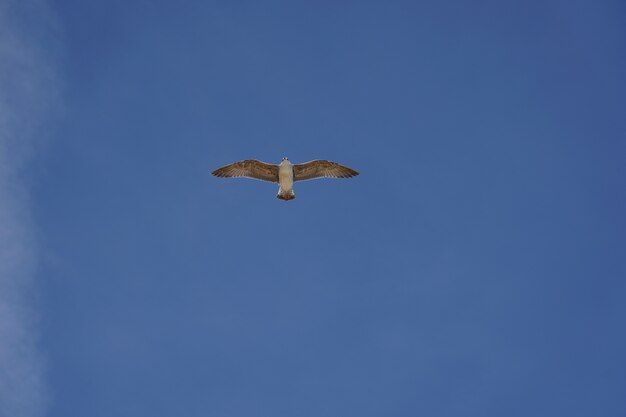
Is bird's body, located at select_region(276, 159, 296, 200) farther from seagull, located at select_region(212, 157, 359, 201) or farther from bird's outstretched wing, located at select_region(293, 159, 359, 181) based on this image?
bird's outstretched wing, located at select_region(293, 159, 359, 181)

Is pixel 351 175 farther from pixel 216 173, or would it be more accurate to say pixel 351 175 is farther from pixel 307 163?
pixel 216 173

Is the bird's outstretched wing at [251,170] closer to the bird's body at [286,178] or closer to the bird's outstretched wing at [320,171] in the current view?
the bird's body at [286,178]

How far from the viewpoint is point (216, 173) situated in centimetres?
3209

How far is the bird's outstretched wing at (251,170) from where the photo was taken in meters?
31.8

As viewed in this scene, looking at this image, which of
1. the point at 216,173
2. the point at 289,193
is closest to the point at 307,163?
the point at 289,193

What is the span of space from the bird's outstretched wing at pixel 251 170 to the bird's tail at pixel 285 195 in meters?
1.07

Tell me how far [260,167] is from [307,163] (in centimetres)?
217

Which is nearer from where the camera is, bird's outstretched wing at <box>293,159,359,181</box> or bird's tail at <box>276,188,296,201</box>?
bird's tail at <box>276,188,296,201</box>

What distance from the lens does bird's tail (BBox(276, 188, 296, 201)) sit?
3117 cm

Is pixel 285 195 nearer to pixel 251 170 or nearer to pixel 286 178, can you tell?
pixel 286 178


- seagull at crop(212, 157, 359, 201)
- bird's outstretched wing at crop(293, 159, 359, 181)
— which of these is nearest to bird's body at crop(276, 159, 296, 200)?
seagull at crop(212, 157, 359, 201)

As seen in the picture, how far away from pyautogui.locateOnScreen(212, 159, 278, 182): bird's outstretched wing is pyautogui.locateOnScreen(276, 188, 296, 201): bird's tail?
1074mm

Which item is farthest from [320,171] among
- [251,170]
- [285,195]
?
[251,170]

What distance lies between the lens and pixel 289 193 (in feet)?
103
